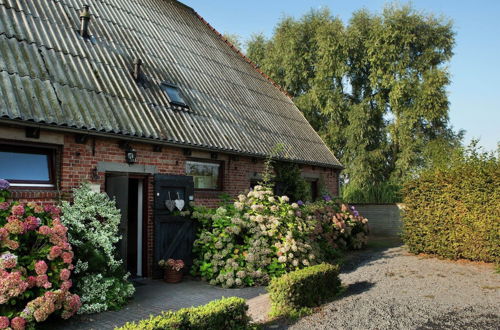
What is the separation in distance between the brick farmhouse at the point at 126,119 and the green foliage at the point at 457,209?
3.94 m

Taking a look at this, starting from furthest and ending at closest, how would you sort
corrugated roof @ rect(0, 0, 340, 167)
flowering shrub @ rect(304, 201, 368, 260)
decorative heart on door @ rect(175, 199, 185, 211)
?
flowering shrub @ rect(304, 201, 368, 260), decorative heart on door @ rect(175, 199, 185, 211), corrugated roof @ rect(0, 0, 340, 167)

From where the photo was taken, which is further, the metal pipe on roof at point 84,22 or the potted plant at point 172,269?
the metal pipe on roof at point 84,22

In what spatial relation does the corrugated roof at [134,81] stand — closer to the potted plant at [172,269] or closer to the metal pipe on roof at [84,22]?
the metal pipe on roof at [84,22]

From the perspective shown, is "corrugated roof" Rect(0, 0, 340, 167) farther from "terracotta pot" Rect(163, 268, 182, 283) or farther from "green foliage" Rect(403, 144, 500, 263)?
"green foliage" Rect(403, 144, 500, 263)

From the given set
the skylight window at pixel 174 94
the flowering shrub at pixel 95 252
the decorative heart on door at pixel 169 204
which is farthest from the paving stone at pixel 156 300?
the skylight window at pixel 174 94

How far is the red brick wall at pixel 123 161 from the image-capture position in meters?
7.62

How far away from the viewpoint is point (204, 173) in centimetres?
1093

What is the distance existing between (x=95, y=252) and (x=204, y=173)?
4.36m

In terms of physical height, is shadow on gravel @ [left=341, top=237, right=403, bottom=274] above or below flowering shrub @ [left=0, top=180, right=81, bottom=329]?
below

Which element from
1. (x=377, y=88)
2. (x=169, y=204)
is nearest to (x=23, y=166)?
(x=169, y=204)

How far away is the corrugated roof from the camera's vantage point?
7746mm

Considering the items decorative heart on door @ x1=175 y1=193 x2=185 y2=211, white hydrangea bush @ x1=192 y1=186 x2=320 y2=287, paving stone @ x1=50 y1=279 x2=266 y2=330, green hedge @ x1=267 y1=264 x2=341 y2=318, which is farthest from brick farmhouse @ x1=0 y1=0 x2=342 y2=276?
green hedge @ x1=267 y1=264 x2=341 y2=318

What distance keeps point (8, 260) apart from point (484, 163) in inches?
465

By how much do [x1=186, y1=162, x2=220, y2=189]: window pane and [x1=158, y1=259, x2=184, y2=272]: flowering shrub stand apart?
7.42ft
